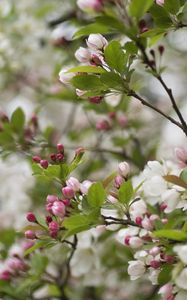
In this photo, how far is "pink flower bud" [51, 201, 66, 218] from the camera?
0.88m

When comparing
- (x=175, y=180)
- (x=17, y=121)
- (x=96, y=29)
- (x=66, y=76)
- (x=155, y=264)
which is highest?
(x=96, y=29)

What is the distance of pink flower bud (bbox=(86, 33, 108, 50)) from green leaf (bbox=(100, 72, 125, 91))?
0.18 ft

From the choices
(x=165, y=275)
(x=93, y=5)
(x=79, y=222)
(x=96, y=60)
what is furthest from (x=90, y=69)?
(x=165, y=275)

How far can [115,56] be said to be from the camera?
0.88 m

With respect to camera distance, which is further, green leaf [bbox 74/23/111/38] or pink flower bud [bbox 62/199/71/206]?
pink flower bud [bbox 62/199/71/206]

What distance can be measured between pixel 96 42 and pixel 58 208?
277 millimetres

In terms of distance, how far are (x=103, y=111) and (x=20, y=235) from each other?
444 millimetres

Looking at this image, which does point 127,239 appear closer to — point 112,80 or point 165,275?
point 165,275

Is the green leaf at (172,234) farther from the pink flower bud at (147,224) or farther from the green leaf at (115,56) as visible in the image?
the green leaf at (115,56)

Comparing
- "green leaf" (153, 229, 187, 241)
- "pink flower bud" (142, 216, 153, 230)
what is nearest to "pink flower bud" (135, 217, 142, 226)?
"pink flower bud" (142, 216, 153, 230)

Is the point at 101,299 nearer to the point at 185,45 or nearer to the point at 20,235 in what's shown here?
the point at 20,235

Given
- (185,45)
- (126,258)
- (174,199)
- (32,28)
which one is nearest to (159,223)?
(174,199)

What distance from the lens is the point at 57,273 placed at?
1.64 metres

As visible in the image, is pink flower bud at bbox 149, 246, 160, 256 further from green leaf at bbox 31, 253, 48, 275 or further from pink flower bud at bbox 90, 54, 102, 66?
green leaf at bbox 31, 253, 48, 275
